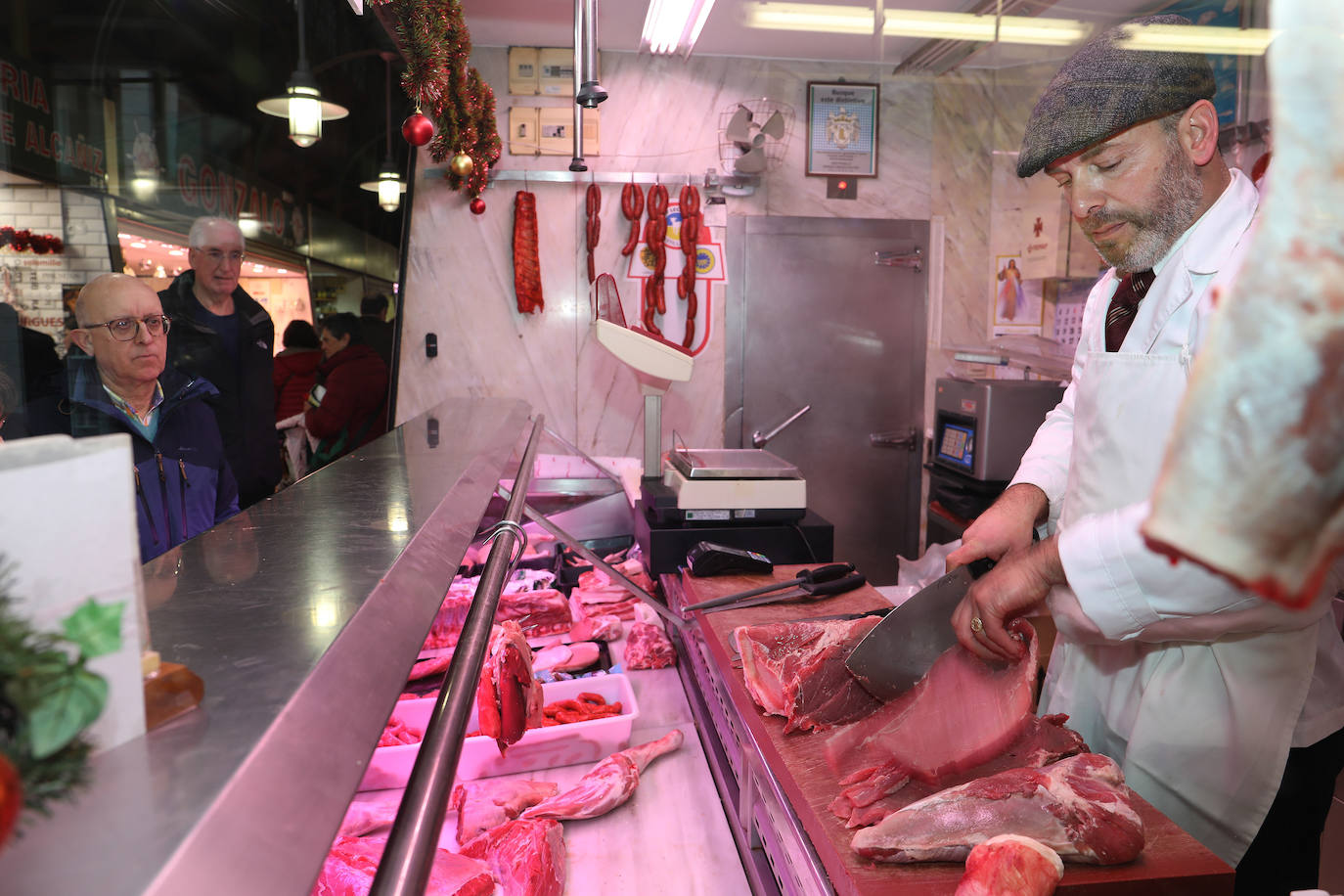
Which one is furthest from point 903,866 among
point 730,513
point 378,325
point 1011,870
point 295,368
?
point 378,325

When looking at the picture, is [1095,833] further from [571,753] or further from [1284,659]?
[571,753]

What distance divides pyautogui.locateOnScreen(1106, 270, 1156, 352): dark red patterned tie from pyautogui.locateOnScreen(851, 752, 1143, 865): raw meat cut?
0.80 meters

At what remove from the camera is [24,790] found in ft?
0.95

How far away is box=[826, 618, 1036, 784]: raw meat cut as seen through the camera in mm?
1278

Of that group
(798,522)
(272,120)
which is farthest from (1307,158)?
(272,120)

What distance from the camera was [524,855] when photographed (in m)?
1.35

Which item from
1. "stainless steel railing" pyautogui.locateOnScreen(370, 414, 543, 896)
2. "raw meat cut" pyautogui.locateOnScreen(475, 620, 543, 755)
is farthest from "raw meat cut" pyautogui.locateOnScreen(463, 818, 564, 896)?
"stainless steel railing" pyautogui.locateOnScreen(370, 414, 543, 896)

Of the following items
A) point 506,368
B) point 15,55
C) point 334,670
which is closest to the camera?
point 334,670

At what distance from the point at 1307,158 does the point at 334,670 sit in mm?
622

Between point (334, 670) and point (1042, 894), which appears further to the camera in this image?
point (1042, 894)

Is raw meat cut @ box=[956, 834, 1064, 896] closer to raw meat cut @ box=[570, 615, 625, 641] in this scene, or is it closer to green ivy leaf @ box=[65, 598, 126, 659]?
green ivy leaf @ box=[65, 598, 126, 659]

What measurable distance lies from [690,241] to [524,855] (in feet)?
13.9

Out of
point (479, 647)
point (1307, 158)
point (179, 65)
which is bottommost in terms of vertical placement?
point (479, 647)

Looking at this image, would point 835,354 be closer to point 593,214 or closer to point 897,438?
point 897,438
